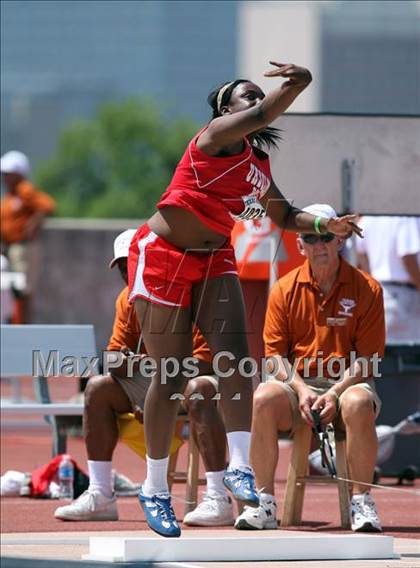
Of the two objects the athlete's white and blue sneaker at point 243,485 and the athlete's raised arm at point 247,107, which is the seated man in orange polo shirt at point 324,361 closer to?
the athlete's white and blue sneaker at point 243,485

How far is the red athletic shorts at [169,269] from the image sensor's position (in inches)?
240

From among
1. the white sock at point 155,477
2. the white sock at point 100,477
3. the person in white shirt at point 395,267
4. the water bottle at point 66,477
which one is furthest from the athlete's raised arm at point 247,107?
the person in white shirt at point 395,267

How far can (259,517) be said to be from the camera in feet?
23.2

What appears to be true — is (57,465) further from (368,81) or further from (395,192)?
(368,81)

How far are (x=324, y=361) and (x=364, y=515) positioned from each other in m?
0.74

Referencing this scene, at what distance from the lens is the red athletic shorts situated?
6102mm

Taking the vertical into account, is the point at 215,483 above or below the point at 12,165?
below

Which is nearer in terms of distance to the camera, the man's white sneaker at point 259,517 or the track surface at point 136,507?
the man's white sneaker at point 259,517

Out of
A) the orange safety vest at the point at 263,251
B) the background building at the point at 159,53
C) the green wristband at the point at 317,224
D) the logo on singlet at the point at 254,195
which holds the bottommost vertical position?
the background building at the point at 159,53

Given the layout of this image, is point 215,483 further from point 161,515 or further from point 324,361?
point 161,515

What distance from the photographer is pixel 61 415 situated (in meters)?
9.65

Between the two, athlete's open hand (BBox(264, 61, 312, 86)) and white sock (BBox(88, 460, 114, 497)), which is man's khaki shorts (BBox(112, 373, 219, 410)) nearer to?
white sock (BBox(88, 460, 114, 497))

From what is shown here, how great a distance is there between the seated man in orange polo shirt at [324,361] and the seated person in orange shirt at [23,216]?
10.2 metres

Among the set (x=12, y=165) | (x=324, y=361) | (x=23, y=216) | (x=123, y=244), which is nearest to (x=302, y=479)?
(x=324, y=361)
